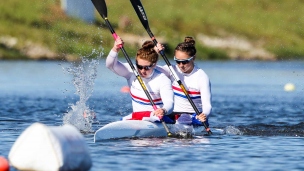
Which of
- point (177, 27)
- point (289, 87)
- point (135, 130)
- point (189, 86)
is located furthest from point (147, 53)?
point (177, 27)

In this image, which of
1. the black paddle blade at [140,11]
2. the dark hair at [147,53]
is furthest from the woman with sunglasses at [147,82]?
the black paddle blade at [140,11]

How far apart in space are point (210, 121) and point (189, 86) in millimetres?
4132

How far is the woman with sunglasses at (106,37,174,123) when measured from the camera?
45.7ft

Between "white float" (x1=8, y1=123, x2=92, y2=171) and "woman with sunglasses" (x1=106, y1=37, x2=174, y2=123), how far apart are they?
12.9ft

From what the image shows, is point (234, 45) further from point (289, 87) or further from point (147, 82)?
point (147, 82)

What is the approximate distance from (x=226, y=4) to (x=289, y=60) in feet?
47.6

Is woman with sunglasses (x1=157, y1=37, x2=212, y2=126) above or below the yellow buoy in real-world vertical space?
below

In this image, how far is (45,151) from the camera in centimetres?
973

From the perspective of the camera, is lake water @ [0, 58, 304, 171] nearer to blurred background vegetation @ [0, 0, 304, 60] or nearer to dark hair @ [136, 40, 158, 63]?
dark hair @ [136, 40, 158, 63]

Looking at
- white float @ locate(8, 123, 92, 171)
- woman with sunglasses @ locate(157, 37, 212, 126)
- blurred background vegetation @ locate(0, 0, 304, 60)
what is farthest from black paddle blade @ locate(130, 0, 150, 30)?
blurred background vegetation @ locate(0, 0, 304, 60)

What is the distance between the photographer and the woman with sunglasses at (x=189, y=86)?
1452 cm

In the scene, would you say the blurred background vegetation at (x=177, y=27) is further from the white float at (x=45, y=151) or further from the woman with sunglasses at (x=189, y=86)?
the white float at (x=45, y=151)

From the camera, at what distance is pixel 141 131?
1396 centimetres

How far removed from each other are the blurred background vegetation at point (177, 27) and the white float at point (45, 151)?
1528 inches
